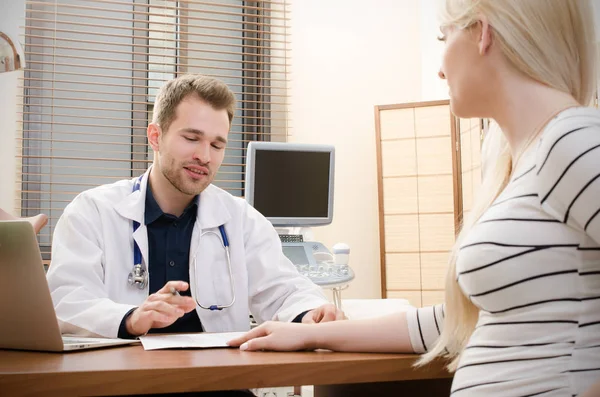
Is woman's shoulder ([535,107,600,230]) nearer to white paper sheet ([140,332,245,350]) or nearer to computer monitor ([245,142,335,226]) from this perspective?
white paper sheet ([140,332,245,350])

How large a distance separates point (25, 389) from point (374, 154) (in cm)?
406

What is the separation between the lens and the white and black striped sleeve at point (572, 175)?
75 centimetres

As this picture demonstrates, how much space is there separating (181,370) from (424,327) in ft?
1.38

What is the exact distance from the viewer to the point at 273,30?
15.8 feet

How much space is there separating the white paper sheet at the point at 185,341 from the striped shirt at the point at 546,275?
A: 1.49ft

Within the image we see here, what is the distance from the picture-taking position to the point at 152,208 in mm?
1838

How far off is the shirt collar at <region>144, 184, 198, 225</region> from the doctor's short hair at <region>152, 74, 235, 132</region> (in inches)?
9.3

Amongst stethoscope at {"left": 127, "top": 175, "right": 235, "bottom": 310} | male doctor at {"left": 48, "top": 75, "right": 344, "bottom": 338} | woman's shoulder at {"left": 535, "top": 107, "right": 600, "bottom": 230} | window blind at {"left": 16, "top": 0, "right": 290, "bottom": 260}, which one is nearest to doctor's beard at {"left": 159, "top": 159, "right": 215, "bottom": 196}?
male doctor at {"left": 48, "top": 75, "right": 344, "bottom": 338}

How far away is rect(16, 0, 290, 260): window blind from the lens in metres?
4.30

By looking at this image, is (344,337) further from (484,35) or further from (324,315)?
(484,35)

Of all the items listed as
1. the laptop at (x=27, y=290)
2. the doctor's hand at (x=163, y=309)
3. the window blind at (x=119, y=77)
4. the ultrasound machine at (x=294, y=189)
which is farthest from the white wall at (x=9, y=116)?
the laptop at (x=27, y=290)

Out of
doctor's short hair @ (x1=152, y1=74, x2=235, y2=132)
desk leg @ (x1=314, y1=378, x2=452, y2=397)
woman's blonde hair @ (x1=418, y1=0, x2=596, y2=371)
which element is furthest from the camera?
doctor's short hair @ (x1=152, y1=74, x2=235, y2=132)

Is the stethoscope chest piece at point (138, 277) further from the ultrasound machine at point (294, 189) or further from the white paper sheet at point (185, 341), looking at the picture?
the ultrasound machine at point (294, 189)

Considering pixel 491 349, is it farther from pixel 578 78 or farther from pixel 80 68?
pixel 80 68
